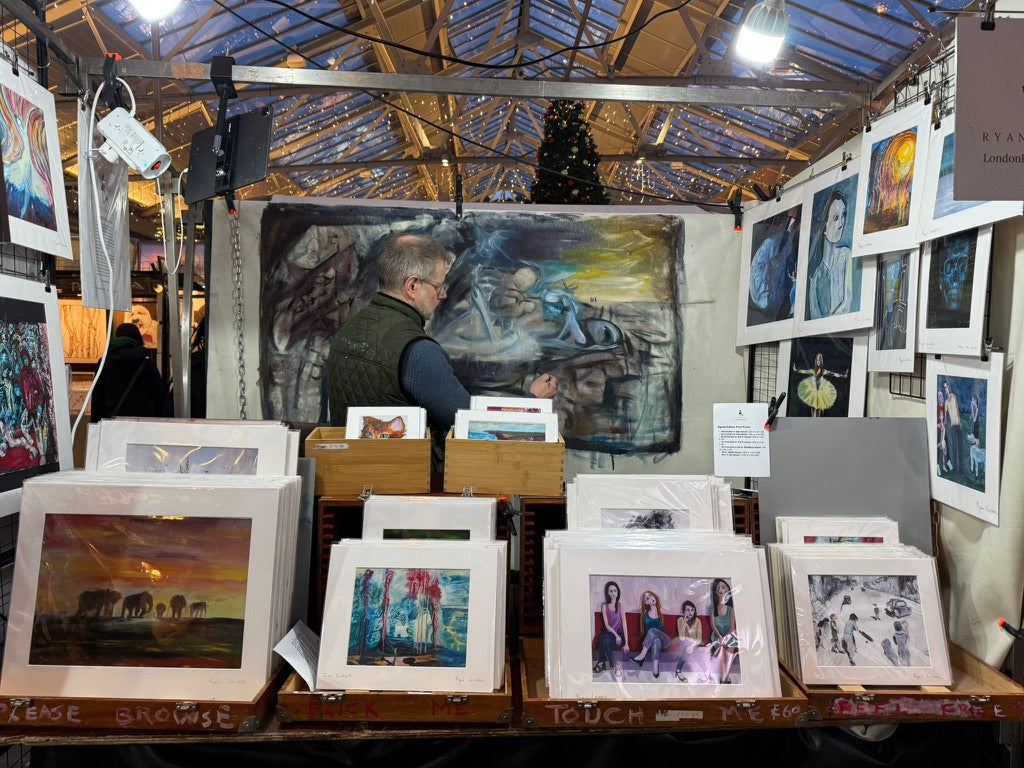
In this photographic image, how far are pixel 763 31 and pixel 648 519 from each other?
1.60 metres

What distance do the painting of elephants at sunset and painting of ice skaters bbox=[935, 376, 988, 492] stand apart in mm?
1807

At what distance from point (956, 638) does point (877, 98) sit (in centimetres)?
174

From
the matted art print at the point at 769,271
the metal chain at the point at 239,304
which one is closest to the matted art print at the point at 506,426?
the matted art print at the point at 769,271

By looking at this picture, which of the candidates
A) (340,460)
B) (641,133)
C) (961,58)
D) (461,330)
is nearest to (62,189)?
(340,460)

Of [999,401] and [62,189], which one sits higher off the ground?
[62,189]

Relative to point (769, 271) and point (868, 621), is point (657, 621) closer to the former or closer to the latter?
Result: point (868, 621)

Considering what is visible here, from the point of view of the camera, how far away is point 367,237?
339 centimetres

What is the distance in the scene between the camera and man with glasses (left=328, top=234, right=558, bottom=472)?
2779 millimetres

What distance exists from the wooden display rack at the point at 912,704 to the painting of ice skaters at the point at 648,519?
492 mm

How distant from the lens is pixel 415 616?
174cm

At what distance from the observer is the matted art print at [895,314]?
2186 millimetres

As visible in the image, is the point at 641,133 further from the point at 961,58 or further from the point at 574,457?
the point at 961,58

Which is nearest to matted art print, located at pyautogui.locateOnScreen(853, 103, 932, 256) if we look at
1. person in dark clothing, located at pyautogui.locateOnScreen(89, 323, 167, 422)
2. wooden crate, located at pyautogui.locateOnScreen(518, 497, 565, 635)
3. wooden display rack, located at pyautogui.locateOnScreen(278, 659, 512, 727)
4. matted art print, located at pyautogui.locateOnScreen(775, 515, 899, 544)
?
matted art print, located at pyautogui.locateOnScreen(775, 515, 899, 544)

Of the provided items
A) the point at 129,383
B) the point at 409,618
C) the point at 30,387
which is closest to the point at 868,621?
the point at 409,618
